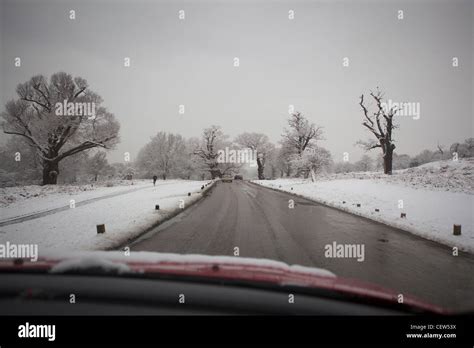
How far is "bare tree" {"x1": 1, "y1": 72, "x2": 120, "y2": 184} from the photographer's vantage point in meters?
26.6

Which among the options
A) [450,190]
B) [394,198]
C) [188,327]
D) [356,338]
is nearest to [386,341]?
[356,338]

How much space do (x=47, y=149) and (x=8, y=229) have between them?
74.1 feet

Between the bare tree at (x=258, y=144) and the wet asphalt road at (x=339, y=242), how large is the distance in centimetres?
6133

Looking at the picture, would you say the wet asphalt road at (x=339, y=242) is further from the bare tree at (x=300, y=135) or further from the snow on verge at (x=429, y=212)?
the bare tree at (x=300, y=135)

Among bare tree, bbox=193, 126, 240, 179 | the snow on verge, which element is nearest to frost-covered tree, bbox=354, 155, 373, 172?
bare tree, bbox=193, 126, 240, 179

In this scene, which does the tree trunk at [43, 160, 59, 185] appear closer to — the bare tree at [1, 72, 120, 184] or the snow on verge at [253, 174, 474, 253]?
the bare tree at [1, 72, 120, 184]

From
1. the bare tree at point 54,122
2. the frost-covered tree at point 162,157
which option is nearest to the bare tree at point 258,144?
the frost-covered tree at point 162,157

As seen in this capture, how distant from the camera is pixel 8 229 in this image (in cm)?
901

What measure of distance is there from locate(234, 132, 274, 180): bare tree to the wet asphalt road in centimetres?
6133

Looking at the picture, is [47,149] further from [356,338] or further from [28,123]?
[356,338]

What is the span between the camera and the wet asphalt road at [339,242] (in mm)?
4508

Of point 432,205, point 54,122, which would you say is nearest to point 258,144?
point 54,122

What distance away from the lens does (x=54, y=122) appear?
26484mm

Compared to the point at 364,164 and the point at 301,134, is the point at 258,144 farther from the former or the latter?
the point at 364,164
